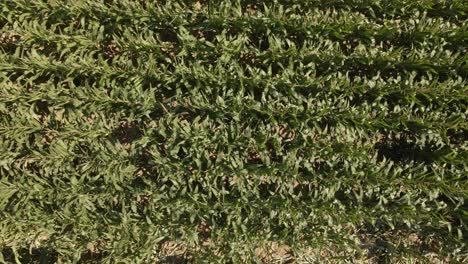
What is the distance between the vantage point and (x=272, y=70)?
305cm

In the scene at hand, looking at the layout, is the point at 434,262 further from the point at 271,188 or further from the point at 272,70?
the point at 272,70

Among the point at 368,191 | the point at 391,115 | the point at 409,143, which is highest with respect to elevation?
the point at 391,115

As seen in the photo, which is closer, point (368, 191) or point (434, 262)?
point (368, 191)

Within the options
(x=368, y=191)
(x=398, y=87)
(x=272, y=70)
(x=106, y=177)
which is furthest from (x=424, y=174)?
(x=106, y=177)

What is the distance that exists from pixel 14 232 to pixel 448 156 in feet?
9.80

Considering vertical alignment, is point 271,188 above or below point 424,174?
below

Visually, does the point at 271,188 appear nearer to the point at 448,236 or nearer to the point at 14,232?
the point at 448,236

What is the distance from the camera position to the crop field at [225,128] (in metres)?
2.82

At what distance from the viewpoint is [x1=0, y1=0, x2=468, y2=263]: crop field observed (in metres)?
2.82

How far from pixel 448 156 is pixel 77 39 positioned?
8.73 feet

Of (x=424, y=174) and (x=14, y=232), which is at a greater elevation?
(x=424, y=174)

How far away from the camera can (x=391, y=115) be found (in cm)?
291

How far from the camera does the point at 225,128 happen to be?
2.86 m

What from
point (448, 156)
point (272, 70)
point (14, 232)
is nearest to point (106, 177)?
point (14, 232)
